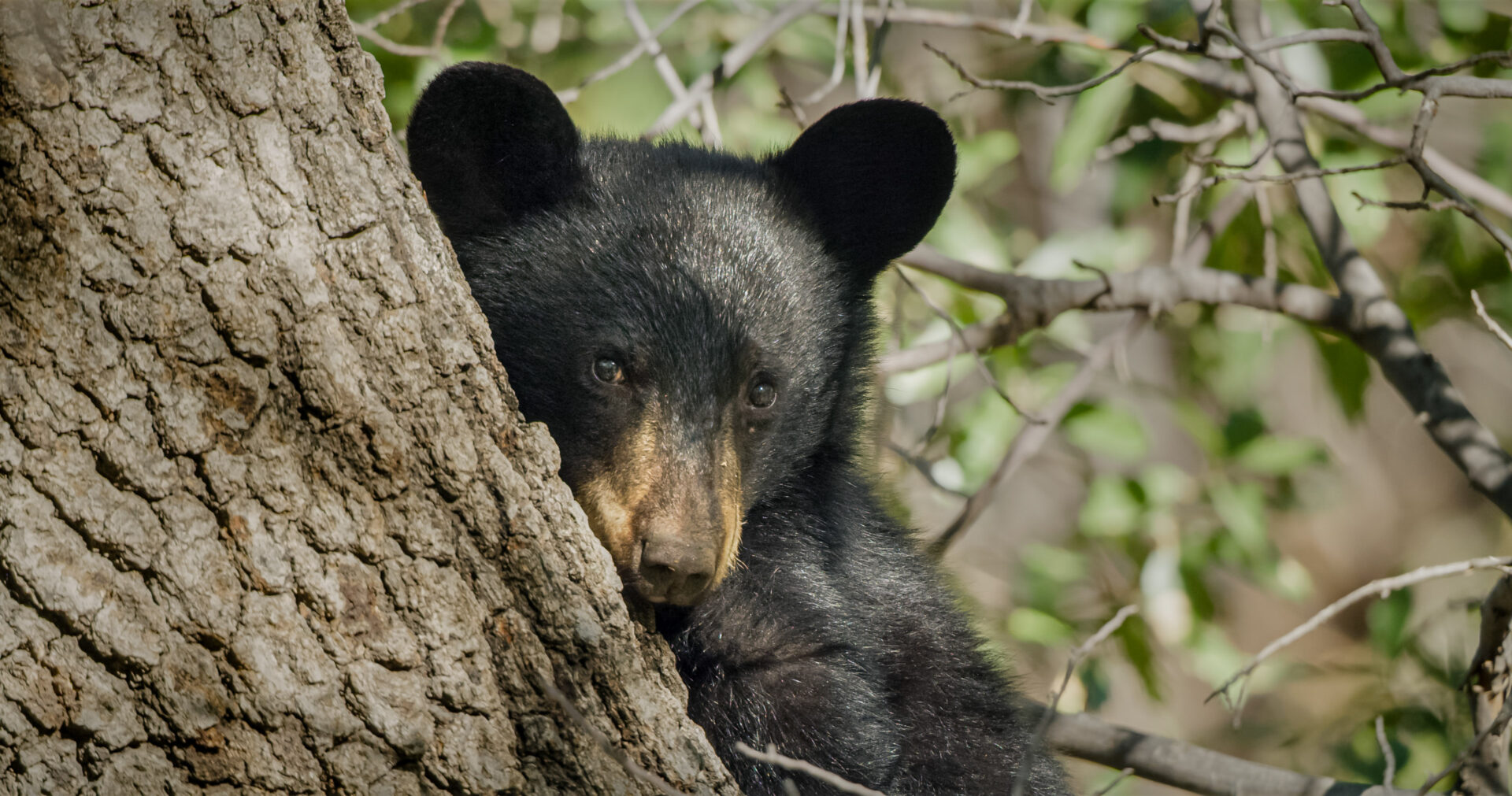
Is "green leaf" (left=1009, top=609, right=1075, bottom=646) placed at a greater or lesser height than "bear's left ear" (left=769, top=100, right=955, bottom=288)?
lesser

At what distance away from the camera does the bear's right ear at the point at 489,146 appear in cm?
264

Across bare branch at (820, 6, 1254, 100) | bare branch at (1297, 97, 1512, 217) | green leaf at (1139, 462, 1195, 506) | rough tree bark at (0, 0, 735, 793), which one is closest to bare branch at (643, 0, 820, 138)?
bare branch at (820, 6, 1254, 100)

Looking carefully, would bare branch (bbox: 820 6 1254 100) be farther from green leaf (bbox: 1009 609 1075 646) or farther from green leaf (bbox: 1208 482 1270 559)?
green leaf (bbox: 1009 609 1075 646)

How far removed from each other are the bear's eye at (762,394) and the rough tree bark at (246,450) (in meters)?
1.03

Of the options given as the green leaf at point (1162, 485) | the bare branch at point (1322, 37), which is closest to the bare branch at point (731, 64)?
the bare branch at point (1322, 37)

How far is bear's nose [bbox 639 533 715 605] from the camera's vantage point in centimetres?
227

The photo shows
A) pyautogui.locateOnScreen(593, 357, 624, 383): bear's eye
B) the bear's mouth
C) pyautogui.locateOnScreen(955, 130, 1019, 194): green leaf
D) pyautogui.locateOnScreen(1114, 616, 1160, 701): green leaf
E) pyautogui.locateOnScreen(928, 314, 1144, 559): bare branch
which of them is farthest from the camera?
pyautogui.locateOnScreen(955, 130, 1019, 194): green leaf

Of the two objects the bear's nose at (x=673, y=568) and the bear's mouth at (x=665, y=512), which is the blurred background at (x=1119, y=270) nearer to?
the bear's mouth at (x=665, y=512)

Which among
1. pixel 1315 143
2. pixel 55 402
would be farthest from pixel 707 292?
pixel 1315 143

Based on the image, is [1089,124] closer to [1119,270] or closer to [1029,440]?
[1119,270]

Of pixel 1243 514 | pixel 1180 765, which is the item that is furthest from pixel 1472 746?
pixel 1243 514

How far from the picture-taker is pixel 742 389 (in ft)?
9.43

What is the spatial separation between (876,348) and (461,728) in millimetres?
1898

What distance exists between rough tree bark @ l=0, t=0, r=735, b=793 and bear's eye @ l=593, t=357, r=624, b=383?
759 mm
